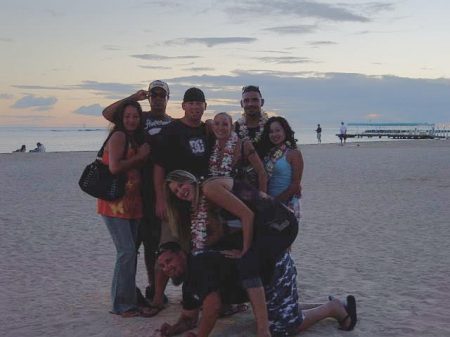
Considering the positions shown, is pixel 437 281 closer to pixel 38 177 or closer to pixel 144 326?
pixel 144 326

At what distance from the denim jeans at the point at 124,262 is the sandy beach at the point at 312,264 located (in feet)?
0.54

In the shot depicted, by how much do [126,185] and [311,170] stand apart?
1971 centimetres

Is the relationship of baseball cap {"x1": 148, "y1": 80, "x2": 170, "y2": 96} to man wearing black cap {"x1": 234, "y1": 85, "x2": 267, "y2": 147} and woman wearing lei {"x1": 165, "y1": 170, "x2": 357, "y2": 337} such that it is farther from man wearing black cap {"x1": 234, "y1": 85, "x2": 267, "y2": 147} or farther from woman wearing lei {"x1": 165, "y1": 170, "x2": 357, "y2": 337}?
woman wearing lei {"x1": 165, "y1": 170, "x2": 357, "y2": 337}

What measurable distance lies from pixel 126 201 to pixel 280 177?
1437 millimetres


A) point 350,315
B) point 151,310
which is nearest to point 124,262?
point 151,310

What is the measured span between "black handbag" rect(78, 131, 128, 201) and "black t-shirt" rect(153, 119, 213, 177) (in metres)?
0.45

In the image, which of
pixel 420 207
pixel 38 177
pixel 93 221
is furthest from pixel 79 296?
pixel 38 177

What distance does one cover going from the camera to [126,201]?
594cm

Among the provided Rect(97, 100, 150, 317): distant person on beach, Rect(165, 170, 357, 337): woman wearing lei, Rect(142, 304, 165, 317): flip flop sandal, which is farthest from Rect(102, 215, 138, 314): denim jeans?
Rect(165, 170, 357, 337): woman wearing lei

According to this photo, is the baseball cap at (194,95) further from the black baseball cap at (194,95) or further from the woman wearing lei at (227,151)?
the woman wearing lei at (227,151)

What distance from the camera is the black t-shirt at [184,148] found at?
5.55 meters

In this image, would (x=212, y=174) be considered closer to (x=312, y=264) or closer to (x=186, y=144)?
(x=186, y=144)

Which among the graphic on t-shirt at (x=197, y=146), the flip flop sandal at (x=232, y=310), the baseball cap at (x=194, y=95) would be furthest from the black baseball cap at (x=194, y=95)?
the flip flop sandal at (x=232, y=310)

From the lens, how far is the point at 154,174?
19.0 feet
